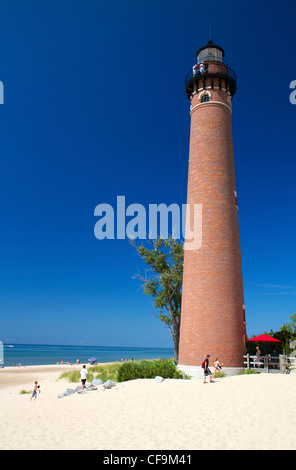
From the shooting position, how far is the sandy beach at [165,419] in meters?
8.86

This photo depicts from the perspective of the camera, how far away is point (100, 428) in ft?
33.6

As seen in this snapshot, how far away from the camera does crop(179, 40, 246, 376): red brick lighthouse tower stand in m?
19.5

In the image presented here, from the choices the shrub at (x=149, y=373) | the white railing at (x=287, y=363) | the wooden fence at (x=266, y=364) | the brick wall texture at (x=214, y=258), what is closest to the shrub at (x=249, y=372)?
the wooden fence at (x=266, y=364)

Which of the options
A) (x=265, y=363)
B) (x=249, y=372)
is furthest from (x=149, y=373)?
(x=265, y=363)

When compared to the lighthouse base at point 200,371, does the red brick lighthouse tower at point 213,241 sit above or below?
above

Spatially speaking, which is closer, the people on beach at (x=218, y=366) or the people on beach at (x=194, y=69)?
the people on beach at (x=218, y=366)

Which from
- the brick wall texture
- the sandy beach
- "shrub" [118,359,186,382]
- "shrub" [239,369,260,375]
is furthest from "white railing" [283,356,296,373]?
"shrub" [118,359,186,382]

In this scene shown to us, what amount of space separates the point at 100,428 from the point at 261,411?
18.0ft

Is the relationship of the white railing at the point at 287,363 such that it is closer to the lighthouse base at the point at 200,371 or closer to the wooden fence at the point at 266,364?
the wooden fence at the point at 266,364

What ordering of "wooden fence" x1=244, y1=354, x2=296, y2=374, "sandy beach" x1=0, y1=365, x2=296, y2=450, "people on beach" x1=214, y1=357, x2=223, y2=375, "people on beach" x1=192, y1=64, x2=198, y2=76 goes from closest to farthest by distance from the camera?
"sandy beach" x1=0, y1=365, x2=296, y2=450
"people on beach" x1=214, y1=357, x2=223, y2=375
"wooden fence" x1=244, y1=354, x2=296, y2=374
"people on beach" x1=192, y1=64, x2=198, y2=76

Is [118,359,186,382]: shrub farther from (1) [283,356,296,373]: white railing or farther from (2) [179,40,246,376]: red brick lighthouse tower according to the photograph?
(1) [283,356,296,373]: white railing

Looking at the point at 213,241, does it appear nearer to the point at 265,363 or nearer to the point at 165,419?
the point at 265,363

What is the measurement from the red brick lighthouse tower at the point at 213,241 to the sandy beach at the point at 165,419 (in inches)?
134

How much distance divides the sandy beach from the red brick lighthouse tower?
11.2 feet
